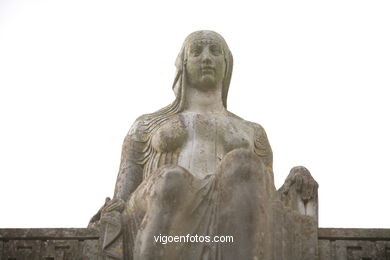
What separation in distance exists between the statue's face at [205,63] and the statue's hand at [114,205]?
2418 mm

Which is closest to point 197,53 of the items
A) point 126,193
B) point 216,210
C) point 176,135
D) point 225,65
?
point 225,65

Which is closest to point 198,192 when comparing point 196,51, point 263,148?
point 263,148

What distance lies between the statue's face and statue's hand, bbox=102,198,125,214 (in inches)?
95.2

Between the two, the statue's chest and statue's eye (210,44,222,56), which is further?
statue's eye (210,44,222,56)

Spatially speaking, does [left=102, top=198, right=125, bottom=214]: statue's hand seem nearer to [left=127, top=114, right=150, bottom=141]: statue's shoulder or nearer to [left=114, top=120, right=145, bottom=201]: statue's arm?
[left=114, top=120, right=145, bottom=201]: statue's arm

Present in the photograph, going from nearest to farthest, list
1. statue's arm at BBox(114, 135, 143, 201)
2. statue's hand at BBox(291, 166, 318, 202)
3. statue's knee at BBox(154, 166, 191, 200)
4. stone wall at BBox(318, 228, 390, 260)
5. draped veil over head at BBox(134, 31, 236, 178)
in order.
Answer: statue's knee at BBox(154, 166, 191, 200) < stone wall at BBox(318, 228, 390, 260) < statue's hand at BBox(291, 166, 318, 202) < statue's arm at BBox(114, 135, 143, 201) < draped veil over head at BBox(134, 31, 236, 178)

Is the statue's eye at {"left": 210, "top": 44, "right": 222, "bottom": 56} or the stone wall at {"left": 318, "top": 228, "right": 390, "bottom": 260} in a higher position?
the statue's eye at {"left": 210, "top": 44, "right": 222, "bottom": 56}

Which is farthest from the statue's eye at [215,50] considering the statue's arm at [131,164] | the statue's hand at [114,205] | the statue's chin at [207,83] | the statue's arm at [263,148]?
the statue's hand at [114,205]

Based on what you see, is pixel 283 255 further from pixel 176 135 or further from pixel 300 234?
pixel 176 135

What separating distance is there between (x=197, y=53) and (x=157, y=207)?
3305mm

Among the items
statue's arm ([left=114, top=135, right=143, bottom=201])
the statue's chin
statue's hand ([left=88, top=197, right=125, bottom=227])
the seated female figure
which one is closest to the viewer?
the seated female figure

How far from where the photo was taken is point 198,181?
31.9ft

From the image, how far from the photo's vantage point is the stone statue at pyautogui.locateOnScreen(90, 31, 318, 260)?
920 cm

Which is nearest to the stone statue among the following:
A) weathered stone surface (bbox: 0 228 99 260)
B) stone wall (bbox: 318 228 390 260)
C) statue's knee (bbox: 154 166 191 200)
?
statue's knee (bbox: 154 166 191 200)
